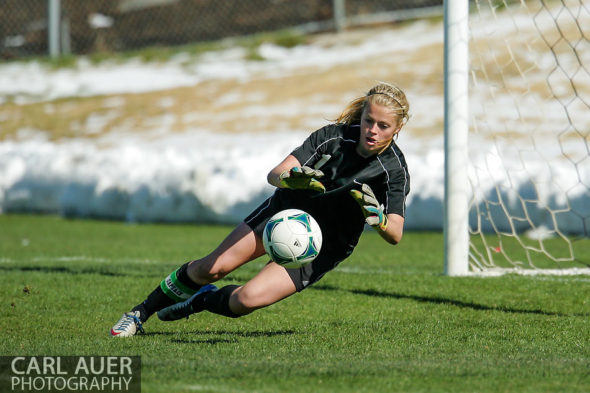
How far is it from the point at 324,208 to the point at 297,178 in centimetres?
54

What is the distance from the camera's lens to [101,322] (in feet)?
19.4

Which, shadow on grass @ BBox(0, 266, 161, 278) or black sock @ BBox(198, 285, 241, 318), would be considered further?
shadow on grass @ BBox(0, 266, 161, 278)

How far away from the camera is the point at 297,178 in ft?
16.0

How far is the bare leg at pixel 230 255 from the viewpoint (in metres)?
5.31

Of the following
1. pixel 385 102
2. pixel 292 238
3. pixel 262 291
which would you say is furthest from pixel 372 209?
pixel 262 291

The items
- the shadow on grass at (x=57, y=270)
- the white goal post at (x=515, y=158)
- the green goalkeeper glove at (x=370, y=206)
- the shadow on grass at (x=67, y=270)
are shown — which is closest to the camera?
the green goalkeeper glove at (x=370, y=206)

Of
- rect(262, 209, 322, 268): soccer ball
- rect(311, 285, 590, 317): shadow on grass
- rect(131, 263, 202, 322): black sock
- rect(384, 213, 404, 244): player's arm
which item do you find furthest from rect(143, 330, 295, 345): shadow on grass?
rect(311, 285, 590, 317): shadow on grass

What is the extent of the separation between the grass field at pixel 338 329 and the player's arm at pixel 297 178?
2.93 feet

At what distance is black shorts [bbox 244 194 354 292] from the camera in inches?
209

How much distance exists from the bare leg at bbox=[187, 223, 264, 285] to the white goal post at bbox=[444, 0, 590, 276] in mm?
2786

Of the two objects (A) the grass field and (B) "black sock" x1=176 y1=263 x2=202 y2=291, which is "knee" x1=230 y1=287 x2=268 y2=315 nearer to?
(A) the grass field

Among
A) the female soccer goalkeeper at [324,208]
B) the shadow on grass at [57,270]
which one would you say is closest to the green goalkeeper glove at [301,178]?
the female soccer goalkeeper at [324,208]

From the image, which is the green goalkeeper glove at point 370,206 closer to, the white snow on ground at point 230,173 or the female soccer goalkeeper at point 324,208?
the female soccer goalkeeper at point 324,208

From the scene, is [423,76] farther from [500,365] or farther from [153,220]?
[500,365]
